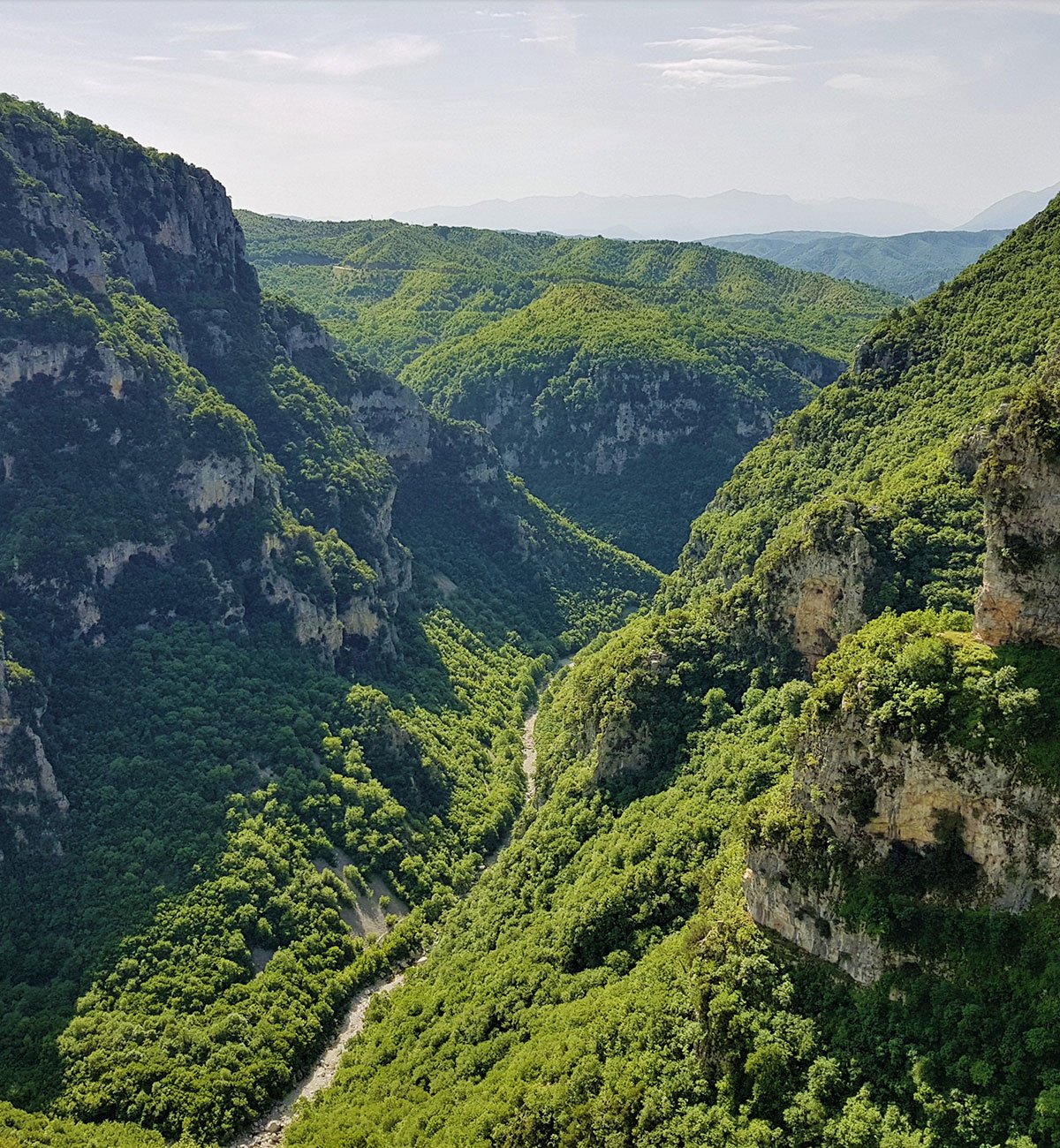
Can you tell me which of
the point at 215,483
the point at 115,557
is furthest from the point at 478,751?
the point at 115,557

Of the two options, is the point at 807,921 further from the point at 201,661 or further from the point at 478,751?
the point at 201,661

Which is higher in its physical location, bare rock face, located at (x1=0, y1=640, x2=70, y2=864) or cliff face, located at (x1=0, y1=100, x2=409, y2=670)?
cliff face, located at (x1=0, y1=100, x2=409, y2=670)

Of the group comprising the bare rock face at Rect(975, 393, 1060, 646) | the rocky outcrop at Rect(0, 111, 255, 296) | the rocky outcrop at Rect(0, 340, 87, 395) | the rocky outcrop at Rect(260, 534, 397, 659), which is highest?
the rocky outcrop at Rect(0, 111, 255, 296)

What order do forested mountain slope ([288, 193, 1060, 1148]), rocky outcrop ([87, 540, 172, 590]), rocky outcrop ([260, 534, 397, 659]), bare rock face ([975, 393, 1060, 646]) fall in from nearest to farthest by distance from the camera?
forested mountain slope ([288, 193, 1060, 1148]) < bare rock face ([975, 393, 1060, 646]) < rocky outcrop ([87, 540, 172, 590]) < rocky outcrop ([260, 534, 397, 659])

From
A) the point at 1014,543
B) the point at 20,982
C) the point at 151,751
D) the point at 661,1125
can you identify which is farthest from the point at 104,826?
the point at 1014,543

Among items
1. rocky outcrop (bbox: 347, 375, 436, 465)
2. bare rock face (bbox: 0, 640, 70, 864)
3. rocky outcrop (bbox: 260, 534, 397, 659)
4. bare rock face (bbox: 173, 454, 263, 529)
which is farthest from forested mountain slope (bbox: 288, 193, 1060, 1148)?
rocky outcrop (bbox: 347, 375, 436, 465)

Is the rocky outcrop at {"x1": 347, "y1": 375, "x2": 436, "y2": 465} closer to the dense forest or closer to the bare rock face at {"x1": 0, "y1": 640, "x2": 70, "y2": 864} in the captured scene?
the dense forest

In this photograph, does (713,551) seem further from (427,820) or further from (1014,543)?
(1014,543)
